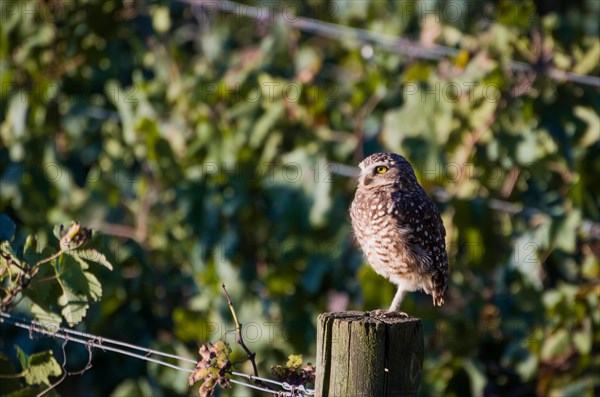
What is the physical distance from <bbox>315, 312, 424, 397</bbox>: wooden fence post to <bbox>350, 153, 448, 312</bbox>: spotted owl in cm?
125

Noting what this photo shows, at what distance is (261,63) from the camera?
18.6ft

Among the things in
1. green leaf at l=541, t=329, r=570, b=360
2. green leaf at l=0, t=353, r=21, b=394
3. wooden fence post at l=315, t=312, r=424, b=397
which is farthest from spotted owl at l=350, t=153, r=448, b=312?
green leaf at l=541, t=329, r=570, b=360

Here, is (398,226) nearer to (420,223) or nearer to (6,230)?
(420,223)

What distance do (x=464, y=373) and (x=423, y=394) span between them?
0.26 metres

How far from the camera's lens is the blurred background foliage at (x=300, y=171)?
5.00 metres

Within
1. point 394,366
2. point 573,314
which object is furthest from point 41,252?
point 573,314

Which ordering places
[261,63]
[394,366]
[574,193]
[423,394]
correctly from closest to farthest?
[394,366]
[574,193]
[423,394]
[261,63]

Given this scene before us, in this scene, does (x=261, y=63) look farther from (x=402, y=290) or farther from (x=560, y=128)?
(x=402, y=290)

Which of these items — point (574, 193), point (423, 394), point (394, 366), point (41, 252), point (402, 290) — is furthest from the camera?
point (423, 394)

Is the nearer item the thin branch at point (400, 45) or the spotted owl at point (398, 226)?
the spotted owl at point (398, 226)

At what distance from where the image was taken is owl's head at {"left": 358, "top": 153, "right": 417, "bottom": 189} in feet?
12.0

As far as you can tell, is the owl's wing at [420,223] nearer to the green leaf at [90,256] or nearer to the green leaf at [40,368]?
the green leaf at [90,256]

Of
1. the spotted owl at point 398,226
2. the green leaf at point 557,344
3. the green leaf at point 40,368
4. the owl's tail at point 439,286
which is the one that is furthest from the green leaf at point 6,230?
the green leaf at point 557,344

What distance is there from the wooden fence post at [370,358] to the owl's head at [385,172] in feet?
4.58
